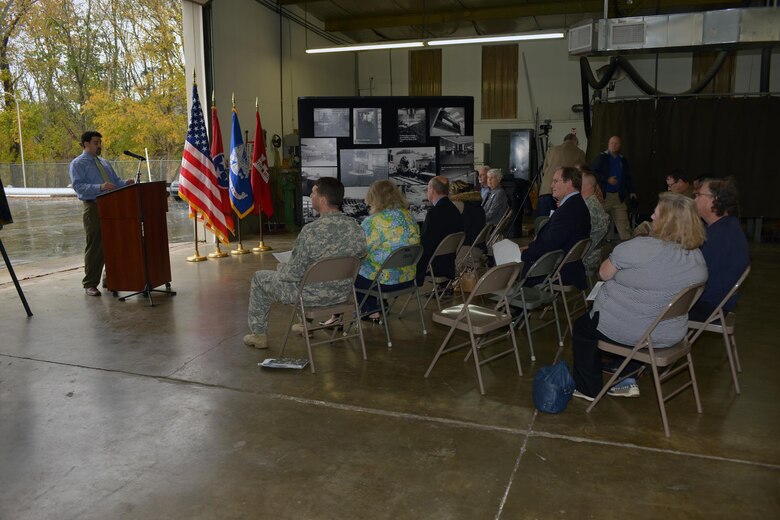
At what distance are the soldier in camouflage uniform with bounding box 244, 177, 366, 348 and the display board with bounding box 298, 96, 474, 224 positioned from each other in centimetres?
379

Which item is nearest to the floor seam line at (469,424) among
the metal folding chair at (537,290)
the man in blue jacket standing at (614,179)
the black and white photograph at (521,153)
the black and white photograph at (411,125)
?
the metal folding chair at (537,290)

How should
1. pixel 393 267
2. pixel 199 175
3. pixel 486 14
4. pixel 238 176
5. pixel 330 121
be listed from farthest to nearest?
pixel 486 14 < pixel 238 176 < pixel 330 121 < pixel 199 175 < pixel 393 267

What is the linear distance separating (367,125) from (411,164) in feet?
2.50

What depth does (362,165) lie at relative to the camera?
26.6ft

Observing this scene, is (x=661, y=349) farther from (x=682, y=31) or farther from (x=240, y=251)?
(x=240, y=251)

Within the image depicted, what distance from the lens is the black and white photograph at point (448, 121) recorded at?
26.8 feet

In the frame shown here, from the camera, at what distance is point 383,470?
8.99 ft

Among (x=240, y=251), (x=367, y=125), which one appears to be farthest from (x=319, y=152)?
(x=240, y=251)

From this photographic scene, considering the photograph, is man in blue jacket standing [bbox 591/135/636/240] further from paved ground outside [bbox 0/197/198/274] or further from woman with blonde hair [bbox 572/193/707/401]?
paved ground outside [bbox 0/197/198/274]

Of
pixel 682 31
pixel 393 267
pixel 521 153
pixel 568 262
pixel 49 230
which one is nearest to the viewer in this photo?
pixel 393 267

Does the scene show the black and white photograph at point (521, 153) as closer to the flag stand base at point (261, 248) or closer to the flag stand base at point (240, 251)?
the flag stand base at point (261, 248)

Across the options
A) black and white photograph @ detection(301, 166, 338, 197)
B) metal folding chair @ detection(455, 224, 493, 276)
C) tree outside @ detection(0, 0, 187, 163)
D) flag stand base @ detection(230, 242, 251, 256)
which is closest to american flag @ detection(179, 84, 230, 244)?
flag stand base @ detection(230, 242, 251, 256)

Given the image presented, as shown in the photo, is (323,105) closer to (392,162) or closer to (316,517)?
(392,162)

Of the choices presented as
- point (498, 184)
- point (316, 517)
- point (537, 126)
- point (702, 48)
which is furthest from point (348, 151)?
point (537, 126)
